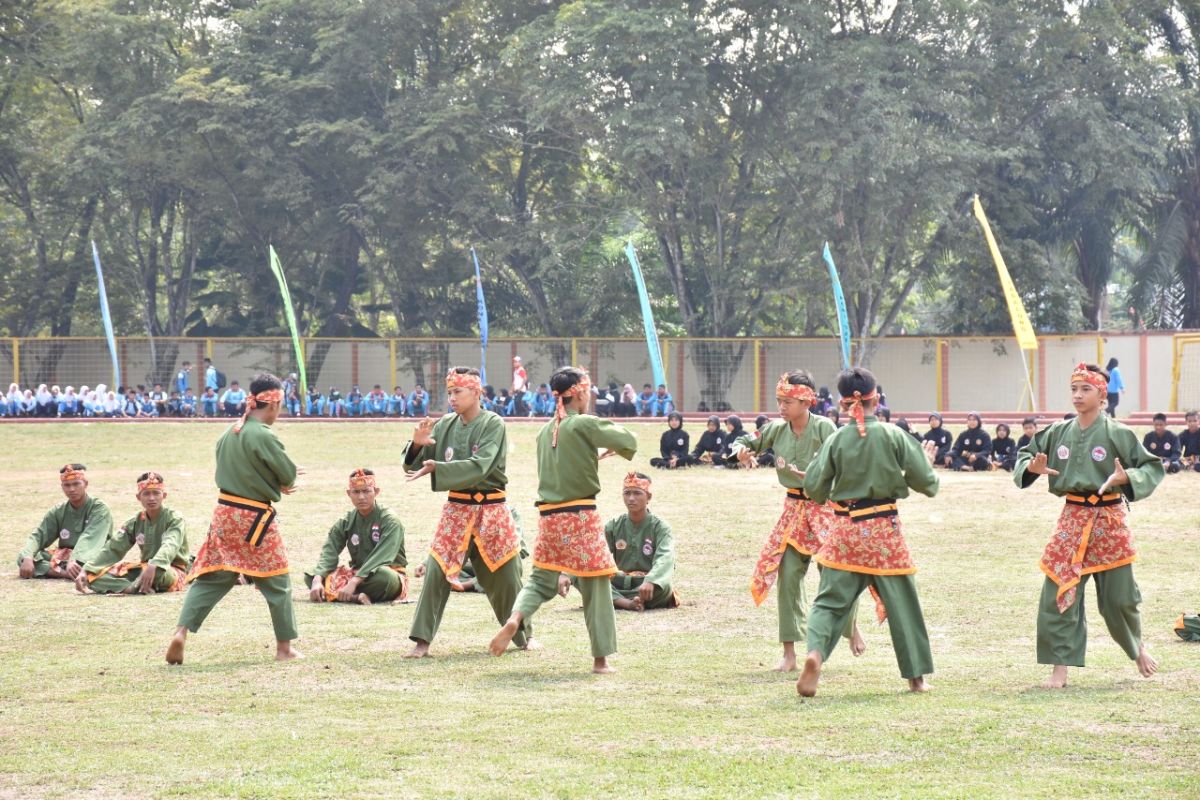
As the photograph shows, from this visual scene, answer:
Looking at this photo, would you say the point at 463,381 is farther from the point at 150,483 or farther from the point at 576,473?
the point at 150,483

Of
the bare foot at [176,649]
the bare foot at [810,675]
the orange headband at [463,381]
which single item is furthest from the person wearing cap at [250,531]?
the bare foot at [810,675]

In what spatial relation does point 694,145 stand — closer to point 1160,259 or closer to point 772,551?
point 1160,259

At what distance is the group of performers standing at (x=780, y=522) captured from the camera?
302 inches

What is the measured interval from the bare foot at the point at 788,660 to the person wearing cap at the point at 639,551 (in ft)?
6.82

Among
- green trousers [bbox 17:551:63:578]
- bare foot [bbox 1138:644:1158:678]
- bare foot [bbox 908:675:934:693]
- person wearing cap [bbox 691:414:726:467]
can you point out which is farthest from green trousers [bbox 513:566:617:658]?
person wearing cap [bbox 691:414:726:467]

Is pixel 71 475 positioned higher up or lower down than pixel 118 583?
higher up

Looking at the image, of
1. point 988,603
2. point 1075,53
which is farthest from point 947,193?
point 988,603

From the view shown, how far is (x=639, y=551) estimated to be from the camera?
36.1 feet

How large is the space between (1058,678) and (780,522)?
6.49ft

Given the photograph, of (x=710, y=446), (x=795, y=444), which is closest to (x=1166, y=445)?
(x=710, y=446)

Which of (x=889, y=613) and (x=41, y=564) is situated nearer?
(x=889, y=613)

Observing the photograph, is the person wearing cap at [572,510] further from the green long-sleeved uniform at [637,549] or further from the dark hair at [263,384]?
the green long-sleeved uniform at [637,549]

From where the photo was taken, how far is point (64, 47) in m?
37.3

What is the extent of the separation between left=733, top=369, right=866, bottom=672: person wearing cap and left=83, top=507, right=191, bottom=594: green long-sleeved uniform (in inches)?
190
